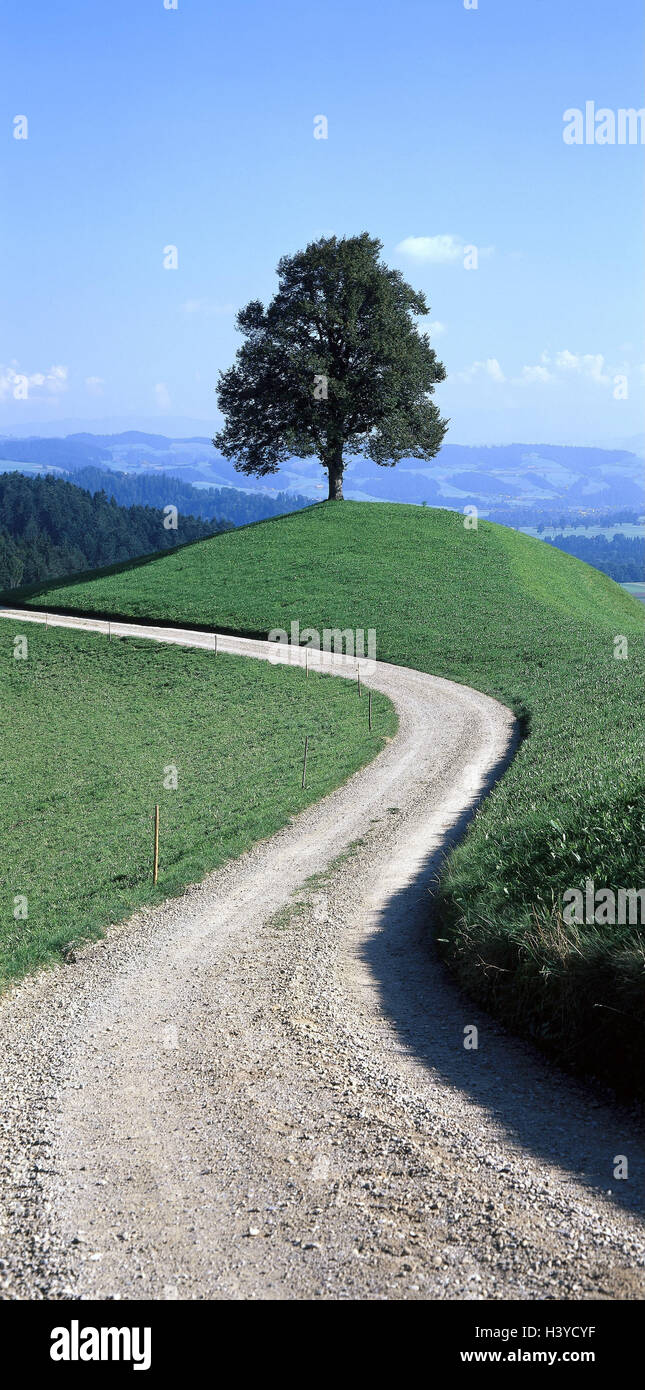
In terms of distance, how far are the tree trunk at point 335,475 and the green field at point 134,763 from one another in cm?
3403

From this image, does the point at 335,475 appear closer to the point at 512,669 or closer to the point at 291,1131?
the point at 512,669

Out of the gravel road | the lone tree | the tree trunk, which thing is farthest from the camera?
the tree trunk

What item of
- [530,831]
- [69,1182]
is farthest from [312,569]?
[69,1182]

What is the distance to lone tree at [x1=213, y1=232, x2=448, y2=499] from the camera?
7588 cm

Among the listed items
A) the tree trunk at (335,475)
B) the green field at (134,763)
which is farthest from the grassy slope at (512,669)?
the green field at (134,763)

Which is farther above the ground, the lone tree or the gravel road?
the lone tree

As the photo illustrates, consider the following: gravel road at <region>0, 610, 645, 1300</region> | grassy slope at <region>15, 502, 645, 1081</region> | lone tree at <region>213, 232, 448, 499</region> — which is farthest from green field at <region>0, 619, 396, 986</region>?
lone tree at <region>213, 232, 448, 499</region>

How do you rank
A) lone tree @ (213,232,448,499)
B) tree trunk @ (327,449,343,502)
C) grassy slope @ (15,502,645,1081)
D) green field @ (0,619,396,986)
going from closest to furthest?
grassy slope @ (15,502,645,1081), green field @ (0,619,396,986), lone tree @ (213,232,448,499), tree trunk @ (327,449,343,502)

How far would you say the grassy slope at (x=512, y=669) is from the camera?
13.3 meters

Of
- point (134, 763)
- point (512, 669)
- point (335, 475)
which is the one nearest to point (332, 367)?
point (335, 475)

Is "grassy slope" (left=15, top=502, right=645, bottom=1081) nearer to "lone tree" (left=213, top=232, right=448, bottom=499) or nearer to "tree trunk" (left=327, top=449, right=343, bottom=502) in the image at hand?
"tree trunk" (left=327, top=449, right=343, bottom=502)

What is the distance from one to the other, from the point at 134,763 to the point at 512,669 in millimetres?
22171

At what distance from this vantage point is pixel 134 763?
33.0 metres

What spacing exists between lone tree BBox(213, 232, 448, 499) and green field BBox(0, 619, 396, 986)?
107 ft
